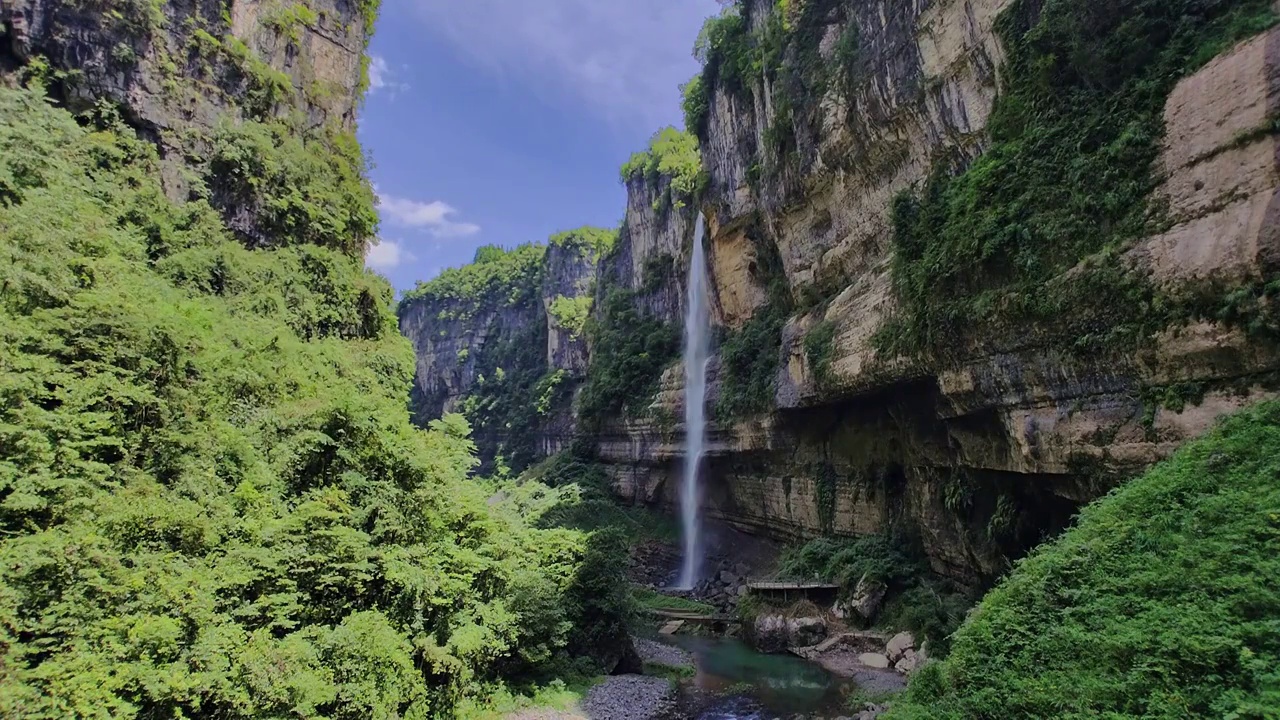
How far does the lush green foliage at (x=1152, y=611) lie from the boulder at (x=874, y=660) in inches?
282

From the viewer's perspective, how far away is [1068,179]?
36.4 ft

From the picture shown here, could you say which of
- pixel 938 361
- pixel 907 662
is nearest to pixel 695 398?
pixel 938 361

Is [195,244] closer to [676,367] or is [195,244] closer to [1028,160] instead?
[1028,160]

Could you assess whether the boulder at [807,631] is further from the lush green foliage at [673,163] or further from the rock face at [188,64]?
the lush green foliage at [673,163]

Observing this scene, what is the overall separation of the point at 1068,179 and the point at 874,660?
11.6 metres

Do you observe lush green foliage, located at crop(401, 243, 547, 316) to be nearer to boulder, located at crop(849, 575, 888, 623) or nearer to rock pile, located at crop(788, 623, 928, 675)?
boulder, located at crop(849, 575, 888, 623)

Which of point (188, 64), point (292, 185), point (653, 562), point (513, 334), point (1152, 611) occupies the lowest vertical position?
point (653, 562)

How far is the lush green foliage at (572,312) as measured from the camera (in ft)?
189

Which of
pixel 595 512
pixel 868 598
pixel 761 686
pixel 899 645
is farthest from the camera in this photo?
pixel 595 512

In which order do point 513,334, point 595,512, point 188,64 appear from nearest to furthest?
point 188,64
point 595,512
point 513,334

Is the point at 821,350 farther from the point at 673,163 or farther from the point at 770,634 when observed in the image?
the point at 673,163

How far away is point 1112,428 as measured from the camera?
33.6ft

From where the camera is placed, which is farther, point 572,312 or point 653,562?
point 572,312

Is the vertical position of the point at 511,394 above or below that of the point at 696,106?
below
